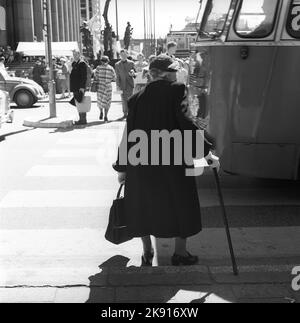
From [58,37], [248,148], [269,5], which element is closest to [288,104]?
[248,148]

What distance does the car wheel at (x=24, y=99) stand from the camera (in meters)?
18.8

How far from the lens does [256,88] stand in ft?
19.5

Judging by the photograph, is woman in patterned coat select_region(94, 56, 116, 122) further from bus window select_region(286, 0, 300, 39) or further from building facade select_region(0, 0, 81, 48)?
building facade select_region(0, 0, 81, 48)

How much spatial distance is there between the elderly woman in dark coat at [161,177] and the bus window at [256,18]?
6.68 ft

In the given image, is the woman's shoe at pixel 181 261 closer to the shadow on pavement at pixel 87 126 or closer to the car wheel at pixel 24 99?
the shadow on pavement at pixel 87 126

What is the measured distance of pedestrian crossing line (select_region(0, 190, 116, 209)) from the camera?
650 centimetres

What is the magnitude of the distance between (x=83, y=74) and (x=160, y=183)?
31.0ft

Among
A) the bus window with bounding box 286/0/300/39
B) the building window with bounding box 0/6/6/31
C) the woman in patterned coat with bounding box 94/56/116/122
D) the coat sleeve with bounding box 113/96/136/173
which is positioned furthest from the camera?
the building window with bounding box 0/6/6/31

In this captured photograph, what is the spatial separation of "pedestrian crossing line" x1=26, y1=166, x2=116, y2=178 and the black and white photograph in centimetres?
3

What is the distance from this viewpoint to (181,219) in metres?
4.27

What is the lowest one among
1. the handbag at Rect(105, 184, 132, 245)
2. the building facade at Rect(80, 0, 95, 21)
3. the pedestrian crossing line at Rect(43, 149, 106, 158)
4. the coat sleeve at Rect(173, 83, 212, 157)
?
the pedestrian crossing line at Rect(43, 149, 106, 158)

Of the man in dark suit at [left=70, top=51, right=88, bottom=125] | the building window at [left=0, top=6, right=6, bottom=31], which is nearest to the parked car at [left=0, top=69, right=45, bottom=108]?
the man in dark suit at [left=70, top=51, right=88, bottom=125]

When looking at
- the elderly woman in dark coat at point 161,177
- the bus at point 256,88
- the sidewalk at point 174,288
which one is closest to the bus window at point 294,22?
the bus at point 256,88

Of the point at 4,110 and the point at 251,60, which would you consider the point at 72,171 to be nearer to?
the point at 251,60
